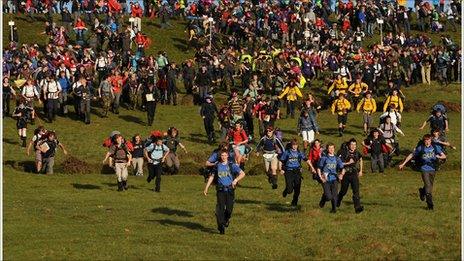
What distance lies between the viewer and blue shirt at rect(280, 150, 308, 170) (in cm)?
2875

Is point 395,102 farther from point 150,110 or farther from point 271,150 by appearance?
point 271,150

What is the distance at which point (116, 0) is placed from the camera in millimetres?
63438

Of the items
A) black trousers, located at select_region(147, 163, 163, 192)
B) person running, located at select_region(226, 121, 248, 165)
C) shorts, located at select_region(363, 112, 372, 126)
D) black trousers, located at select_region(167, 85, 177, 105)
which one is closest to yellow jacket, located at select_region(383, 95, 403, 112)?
shorts, located at select_region(363, 112, 372, 126)

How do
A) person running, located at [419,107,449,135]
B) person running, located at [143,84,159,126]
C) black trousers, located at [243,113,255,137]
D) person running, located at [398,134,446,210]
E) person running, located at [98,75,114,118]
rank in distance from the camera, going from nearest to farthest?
person running, located at [398,134,446,210]
person running, located at [419,107,449,135]
black trousers, located at [243,113,255,137]
person running, located at [143,84,159,126]
person running, located at [98,75,114,118]

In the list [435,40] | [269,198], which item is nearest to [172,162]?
[269,198]

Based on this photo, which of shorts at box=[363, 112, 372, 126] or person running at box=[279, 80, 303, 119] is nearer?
shorts at box=[363, 112, 372, 126]

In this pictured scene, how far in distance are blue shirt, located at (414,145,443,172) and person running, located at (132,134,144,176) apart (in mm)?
11363

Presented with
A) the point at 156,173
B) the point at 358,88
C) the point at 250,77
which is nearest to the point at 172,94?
the point at 250,77

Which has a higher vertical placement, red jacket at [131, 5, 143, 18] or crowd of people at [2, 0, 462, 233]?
red jacket at [131, 5, 143, 18]

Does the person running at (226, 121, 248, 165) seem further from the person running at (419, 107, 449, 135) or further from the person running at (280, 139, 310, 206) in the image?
the person running at (419, 107, 449, 135)

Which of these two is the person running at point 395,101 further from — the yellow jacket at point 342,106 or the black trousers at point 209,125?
the black trousers at point 209,125

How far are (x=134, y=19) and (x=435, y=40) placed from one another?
21.5 metres

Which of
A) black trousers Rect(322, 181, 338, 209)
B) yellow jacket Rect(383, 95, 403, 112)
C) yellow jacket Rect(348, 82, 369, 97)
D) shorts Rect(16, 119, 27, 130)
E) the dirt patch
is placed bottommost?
the dirt patch

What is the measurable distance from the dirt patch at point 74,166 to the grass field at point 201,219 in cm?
42
